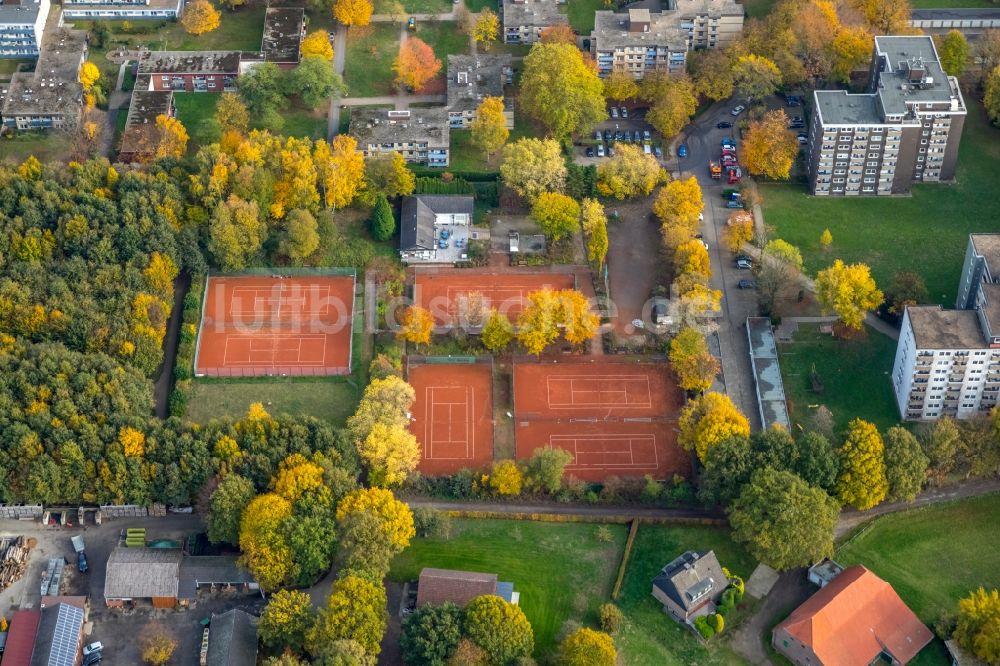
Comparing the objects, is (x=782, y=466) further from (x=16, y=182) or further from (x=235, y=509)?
(x=16, y=182)

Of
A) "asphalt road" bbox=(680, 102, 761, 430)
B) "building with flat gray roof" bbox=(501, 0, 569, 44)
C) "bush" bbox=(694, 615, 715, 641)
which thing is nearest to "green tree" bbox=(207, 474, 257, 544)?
"bush" bbox=(694, 615, 715, 641)

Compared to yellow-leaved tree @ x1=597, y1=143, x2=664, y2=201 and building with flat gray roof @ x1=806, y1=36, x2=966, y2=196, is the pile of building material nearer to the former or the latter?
yellow-leaved tree @ x1=597, y1=143, x2=664, y2=201

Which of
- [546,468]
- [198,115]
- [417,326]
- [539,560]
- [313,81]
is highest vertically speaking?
[313,81]

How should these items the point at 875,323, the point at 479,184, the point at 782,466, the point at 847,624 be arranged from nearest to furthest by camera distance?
1. the point at 847,624
2. the point at 782,466
3. the point at 875,323
4. the point at 479,184

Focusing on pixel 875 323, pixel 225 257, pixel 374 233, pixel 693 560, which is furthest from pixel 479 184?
pixel 693 560

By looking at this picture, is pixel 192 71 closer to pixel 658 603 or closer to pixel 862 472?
pixel 658 603

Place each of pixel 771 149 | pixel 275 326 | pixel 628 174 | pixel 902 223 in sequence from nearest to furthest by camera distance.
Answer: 1. pixel 275 326
2. pixel 902 223
3. pixel 628 174
4. pixel 771 149

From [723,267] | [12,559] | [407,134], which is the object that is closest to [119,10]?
[407,134]
